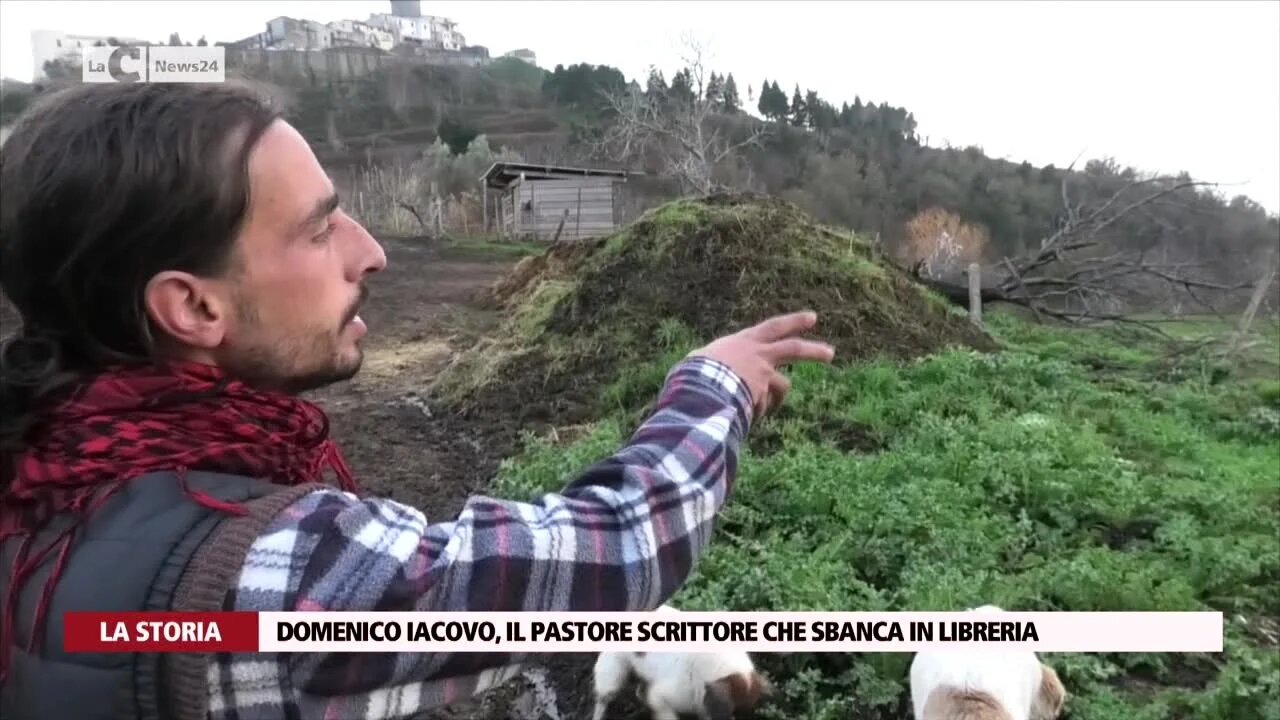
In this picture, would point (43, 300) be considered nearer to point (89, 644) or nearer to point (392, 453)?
point (89, 644)

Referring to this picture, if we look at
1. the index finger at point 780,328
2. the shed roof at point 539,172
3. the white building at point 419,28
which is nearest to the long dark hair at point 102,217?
the index finger at point 780,328

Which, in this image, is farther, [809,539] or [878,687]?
[809,539]

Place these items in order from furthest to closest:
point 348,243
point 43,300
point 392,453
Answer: point 392,453, point 348,243, point 43,300

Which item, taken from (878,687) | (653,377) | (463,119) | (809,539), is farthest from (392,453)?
(463,119)

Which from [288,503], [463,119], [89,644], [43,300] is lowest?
[89,644]

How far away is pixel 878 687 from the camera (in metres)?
3.00

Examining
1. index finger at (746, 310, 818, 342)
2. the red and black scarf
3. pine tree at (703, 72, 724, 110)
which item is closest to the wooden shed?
pine tree at (703, 72, 724, 110)

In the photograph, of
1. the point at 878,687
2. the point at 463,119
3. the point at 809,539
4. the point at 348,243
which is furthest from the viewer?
the point at 463,119

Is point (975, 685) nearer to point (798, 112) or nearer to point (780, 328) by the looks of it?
point (780, 328)

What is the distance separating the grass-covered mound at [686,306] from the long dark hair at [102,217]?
563cm

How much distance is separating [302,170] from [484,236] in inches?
964

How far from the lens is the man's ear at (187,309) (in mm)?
942

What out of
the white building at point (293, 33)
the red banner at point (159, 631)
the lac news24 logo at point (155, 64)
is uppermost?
the white building at point (293, 33)

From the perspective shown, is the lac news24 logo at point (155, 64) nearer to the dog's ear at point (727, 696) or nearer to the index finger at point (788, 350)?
the index finger at point (788, 350)
